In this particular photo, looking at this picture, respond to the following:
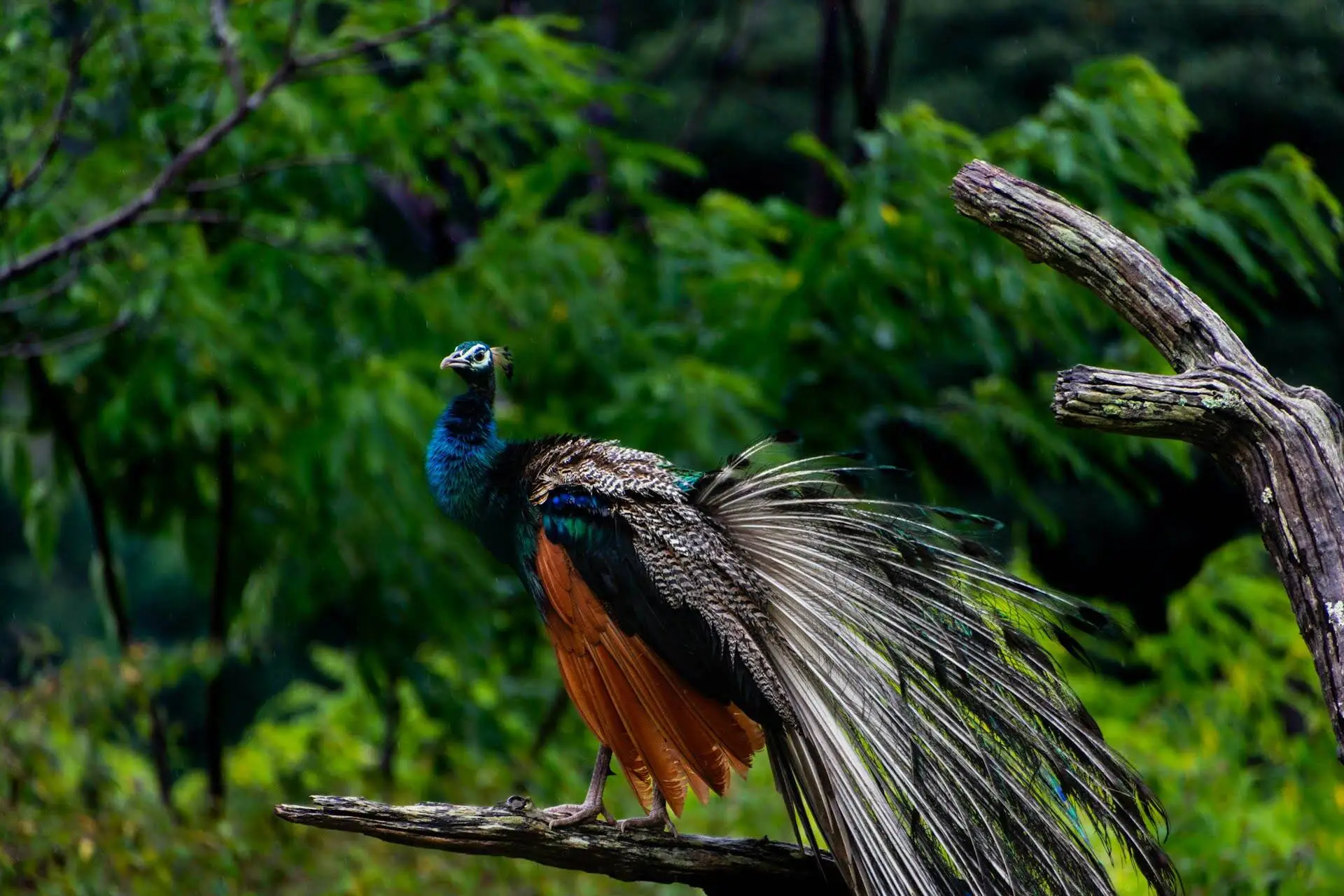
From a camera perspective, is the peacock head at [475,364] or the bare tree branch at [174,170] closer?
the peacock head at [475,364]

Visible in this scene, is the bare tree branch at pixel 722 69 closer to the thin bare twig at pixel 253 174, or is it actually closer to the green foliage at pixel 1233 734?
the thin bare twig at pixel 253 174

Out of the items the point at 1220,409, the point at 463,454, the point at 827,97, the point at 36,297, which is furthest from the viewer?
the point at 827,97

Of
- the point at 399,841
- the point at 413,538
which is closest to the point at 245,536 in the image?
the point at 413,538

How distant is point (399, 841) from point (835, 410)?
3648 millimetres

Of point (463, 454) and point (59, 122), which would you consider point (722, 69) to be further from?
point (463, 454)

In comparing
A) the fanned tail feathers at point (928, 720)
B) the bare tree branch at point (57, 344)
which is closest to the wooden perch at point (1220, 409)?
the fanned tail feathers at point (928, 720)

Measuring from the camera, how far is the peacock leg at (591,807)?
3.21m

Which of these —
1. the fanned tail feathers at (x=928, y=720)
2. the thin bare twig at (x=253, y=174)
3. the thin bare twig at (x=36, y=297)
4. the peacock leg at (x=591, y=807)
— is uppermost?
the thin bare twig at (x=253, y=174)

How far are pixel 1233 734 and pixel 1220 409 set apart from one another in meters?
5.18

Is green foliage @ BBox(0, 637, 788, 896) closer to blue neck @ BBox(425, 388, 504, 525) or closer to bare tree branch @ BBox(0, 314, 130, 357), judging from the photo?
bare tree branch @ BBox(0, 314, 130, 357)

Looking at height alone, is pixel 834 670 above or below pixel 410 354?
above

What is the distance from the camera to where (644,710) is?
10.5 feet

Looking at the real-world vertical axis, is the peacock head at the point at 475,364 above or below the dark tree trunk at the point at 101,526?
above

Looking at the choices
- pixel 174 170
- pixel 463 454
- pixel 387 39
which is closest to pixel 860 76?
pixel 387 39
